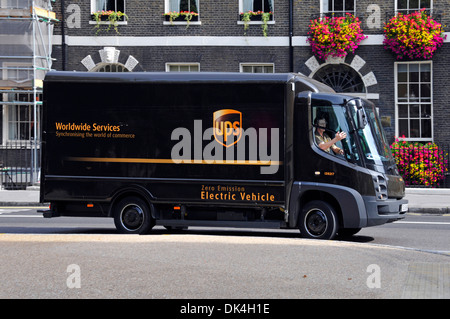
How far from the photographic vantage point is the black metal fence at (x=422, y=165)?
23891mm

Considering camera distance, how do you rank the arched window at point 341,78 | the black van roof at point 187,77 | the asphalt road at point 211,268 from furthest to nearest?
the arched window at point 341,78 < the black van roof at point 187,77 < the asphalt road at point 211,268

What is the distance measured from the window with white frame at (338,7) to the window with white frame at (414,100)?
2326 millimetres

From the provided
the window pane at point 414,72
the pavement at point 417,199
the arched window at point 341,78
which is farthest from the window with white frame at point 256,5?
the pavement at point 417,199

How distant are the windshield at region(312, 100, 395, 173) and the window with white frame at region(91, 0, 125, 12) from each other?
14505mm

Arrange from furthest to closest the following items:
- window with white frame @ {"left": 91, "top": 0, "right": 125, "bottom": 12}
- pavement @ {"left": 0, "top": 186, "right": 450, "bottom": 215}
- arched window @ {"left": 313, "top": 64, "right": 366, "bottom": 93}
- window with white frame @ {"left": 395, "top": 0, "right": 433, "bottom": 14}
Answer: window with white frame @ {"left": 91, "top": 0, "right": 125, "bottom": 12} → arched window @ {"left": 313, "top": 64, "right": 366, "bottom": 93} → window with white frame @ {"left": 395, "top": 0, "right": 433, "bottom": 14} → pavement @ {"left": 0, "top": 186, "right": 450, "bottom": 215}

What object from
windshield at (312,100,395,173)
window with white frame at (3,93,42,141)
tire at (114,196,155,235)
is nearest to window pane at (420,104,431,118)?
windshield at (312,100,395,173)

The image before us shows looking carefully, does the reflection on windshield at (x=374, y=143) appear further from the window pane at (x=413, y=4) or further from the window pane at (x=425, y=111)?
the window pane at (x=413, y=4)

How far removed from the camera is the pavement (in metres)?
19.3

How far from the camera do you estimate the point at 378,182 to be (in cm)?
1297

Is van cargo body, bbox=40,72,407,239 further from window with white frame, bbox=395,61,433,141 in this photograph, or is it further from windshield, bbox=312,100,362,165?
window with white frame, bbox=395,61,433,141

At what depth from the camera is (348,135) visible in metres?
13.0

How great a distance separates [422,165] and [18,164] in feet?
42.1
